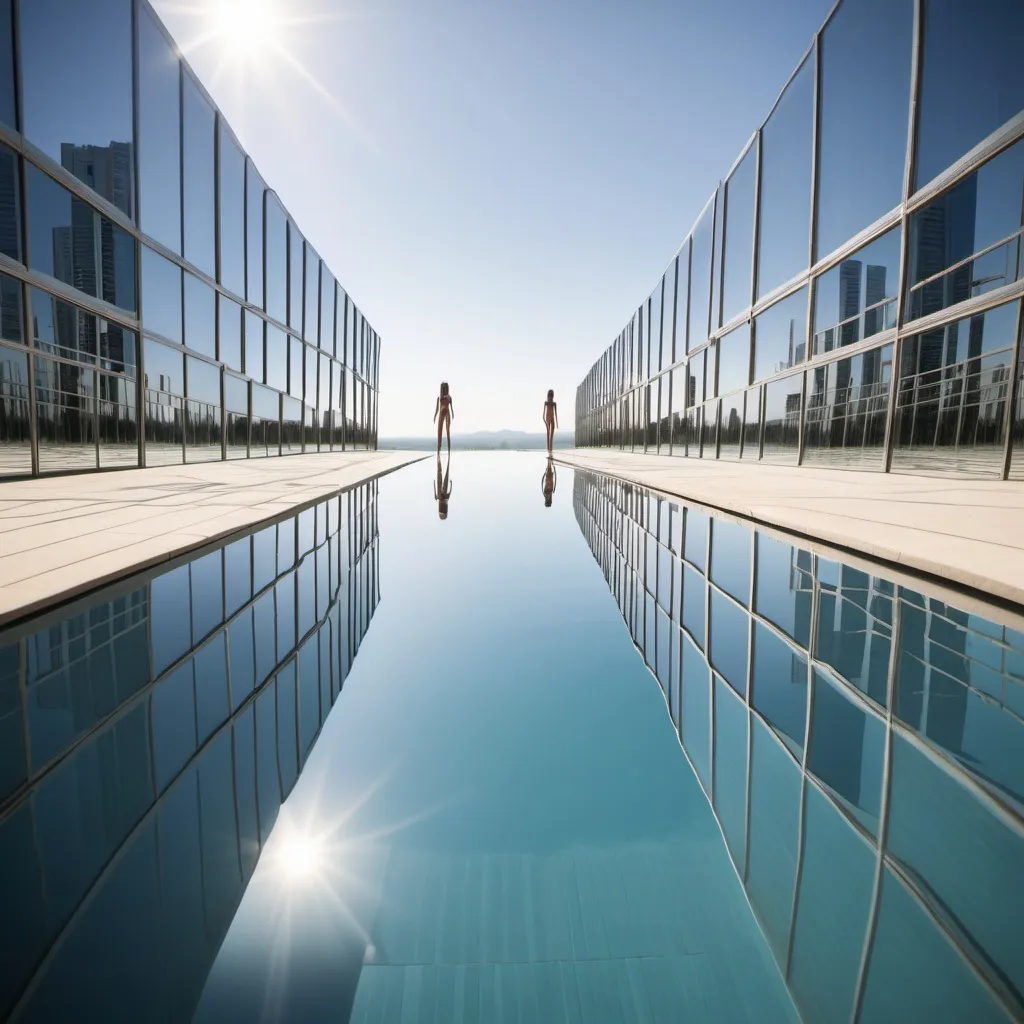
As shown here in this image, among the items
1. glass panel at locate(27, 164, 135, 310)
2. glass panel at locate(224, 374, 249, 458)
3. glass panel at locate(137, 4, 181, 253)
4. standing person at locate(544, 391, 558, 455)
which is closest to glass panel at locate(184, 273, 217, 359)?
glass panel at locate(137, 4, 181, 253)

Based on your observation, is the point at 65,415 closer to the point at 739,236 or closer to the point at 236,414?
the point at 236,414

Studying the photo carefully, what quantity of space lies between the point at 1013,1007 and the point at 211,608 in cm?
244

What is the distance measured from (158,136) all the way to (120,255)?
2462 millimetres

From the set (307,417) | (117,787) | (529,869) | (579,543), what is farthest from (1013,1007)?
(307,417)

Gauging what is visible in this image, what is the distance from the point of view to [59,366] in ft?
25.5

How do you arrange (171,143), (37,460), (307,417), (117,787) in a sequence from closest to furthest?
(117,787), (37,460), (171,143), (307,417)

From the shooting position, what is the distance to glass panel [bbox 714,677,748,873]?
3.70 ft

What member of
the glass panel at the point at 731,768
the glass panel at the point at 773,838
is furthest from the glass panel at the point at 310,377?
the glass panel at the point at 773,838

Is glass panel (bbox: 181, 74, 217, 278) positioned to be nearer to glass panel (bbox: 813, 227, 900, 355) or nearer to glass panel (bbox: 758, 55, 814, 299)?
glass panel (bbox: 758, 55, 814, 299)

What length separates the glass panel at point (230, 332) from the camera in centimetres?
1288

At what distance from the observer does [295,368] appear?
59.8ft

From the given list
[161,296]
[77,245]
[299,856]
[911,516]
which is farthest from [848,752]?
[161,296]

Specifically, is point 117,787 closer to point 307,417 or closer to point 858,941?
point 858,941

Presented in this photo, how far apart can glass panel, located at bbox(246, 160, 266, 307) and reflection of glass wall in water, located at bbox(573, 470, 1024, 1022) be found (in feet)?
48.4
